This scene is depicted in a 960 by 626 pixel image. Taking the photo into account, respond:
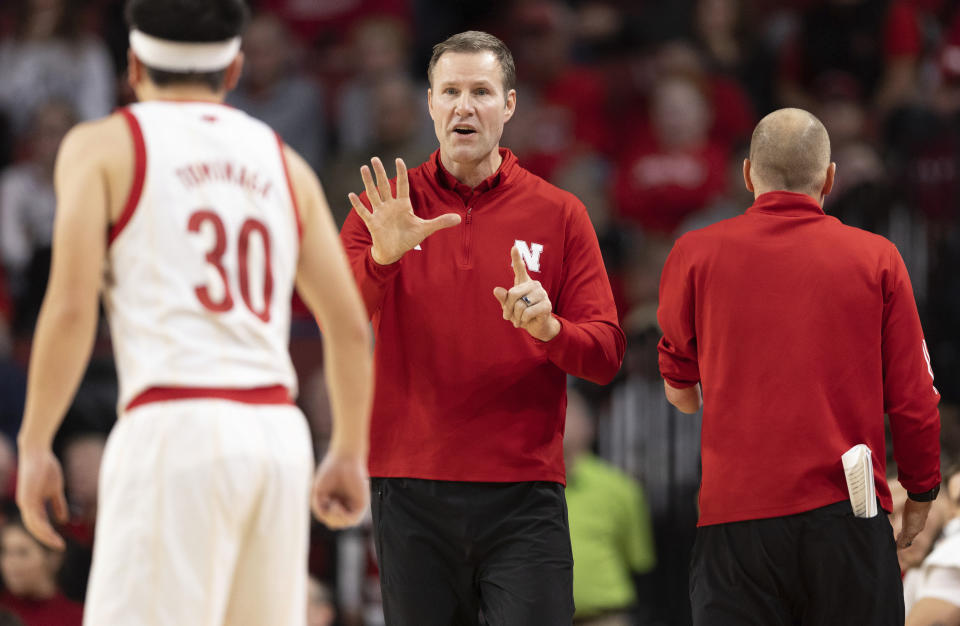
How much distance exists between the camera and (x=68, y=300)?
10.8ft

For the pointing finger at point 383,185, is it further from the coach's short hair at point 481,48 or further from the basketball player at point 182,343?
the basketball player at point 182,343

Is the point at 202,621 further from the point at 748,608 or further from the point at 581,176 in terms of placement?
the point at 581,176

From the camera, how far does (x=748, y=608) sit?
4.31m

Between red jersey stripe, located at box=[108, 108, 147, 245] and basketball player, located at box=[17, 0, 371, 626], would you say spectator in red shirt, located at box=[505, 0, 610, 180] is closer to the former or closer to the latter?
basketball player, located at box=[17, 0, 371, 626]

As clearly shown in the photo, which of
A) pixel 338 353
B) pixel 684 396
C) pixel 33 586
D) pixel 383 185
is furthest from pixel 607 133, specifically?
pixel 338 353

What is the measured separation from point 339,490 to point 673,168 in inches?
264

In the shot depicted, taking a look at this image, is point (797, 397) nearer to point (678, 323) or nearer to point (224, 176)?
point (678, 323)

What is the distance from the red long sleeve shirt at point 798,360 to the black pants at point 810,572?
6 cm

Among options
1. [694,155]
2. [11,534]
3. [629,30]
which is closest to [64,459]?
[11,534]

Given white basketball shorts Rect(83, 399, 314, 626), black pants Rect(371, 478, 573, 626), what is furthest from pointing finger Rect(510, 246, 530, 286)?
white basketball shorts Rect(83, 399, 314, 626)

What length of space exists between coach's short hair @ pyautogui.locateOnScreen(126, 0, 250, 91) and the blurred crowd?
176 inches

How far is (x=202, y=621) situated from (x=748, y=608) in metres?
1.74

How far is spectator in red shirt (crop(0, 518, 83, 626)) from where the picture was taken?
7414 millimetres

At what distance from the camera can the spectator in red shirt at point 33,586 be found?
7414 millimetres
